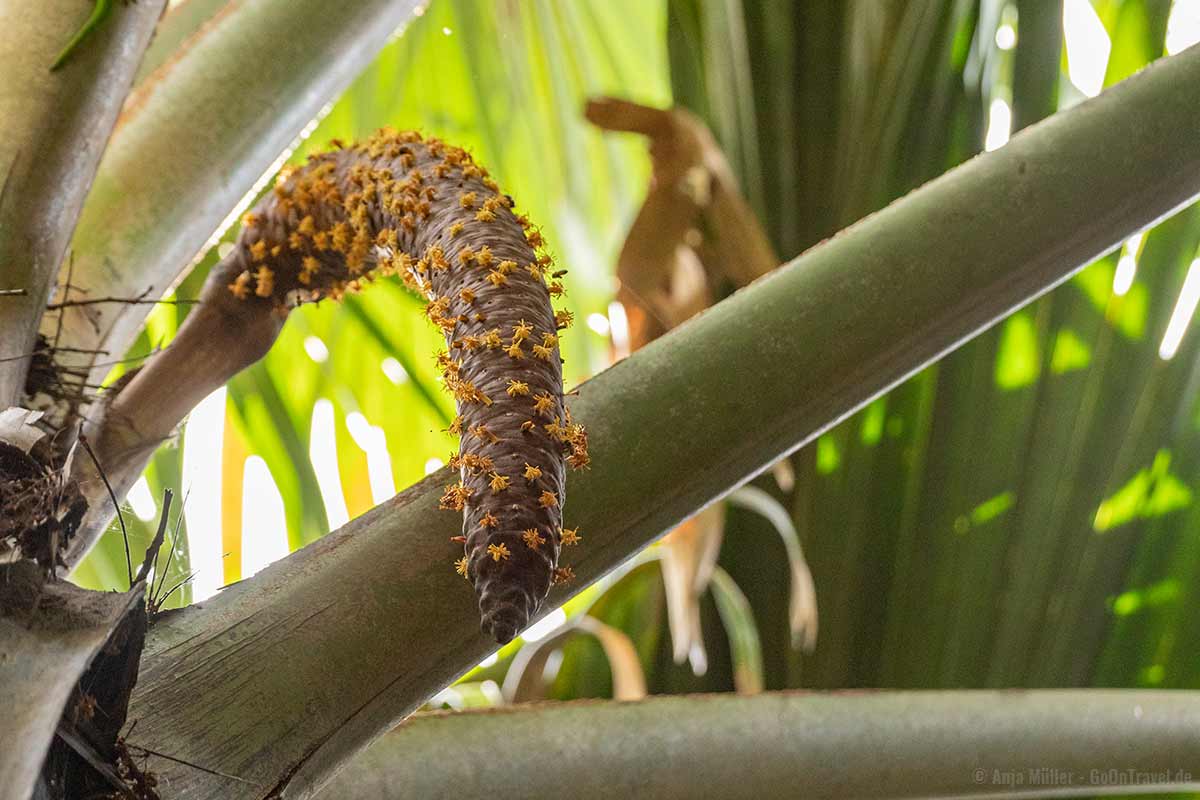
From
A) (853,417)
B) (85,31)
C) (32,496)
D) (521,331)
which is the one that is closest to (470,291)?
(521,331)

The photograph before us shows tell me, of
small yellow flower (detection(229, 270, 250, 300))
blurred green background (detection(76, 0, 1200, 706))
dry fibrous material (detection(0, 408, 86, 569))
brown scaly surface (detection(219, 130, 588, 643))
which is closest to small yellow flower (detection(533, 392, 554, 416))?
brown scaly surface (detection(219, 130, 588, 643))

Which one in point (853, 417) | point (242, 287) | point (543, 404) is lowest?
point (543, 404)

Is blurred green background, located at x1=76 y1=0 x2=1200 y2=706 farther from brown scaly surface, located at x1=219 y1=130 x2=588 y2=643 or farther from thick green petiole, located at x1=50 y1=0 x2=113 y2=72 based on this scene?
thick green petiole, located at x1=50 y1=0 x2=113 y2=72

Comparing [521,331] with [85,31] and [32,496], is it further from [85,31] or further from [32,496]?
[85,31]

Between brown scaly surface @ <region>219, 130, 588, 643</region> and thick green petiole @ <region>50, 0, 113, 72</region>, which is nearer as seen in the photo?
brown scaly surface @ <region>219, 130, 588, 643</region>

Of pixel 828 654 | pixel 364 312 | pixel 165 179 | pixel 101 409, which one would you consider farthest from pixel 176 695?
pixel 364 312

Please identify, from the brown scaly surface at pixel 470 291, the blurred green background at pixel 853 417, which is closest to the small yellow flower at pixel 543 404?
the brown scaly surface at pixel 470 291
